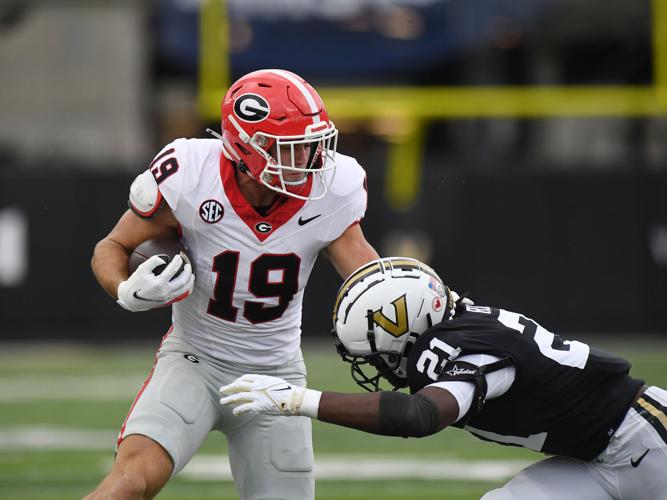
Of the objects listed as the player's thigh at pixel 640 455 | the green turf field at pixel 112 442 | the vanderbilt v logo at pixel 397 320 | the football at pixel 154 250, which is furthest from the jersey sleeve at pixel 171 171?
the green turf field at pixel 112 442

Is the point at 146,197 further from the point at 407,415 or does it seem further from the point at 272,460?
the point at 407,415

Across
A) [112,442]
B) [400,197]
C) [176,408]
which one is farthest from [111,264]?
[400,197]

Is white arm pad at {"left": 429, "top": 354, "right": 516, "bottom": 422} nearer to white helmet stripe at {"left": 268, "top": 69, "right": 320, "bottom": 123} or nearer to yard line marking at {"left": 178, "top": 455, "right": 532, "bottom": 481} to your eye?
white helmet stripe at {"left": 268, "top": 69, "right": 320, "bottom": 123}

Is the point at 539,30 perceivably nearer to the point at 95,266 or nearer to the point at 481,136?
the point at 481,136

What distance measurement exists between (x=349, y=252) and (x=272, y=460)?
0.77m

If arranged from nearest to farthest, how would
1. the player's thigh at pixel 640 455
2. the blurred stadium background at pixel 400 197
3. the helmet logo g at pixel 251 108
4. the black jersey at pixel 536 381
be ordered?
1. the black jersey at pixel 536 381
2. the player's thigh at pixel 640 455
3. the helmet logo g at pixel 251 108
4. the blurred stadium background at pixel 400 197

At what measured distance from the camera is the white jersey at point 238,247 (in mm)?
4316

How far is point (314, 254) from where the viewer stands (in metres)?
4.47

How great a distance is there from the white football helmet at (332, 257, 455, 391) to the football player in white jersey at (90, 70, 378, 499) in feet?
1.78

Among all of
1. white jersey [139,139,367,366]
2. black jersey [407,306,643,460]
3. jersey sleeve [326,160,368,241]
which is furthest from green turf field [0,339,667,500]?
black jersey [407,306,643,460]

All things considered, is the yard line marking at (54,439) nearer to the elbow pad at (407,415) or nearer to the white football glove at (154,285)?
the white football glove at (154,285)

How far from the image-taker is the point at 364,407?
3.54 meters

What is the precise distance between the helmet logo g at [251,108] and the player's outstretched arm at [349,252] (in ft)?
1.74

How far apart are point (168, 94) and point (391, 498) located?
33.2 ft
